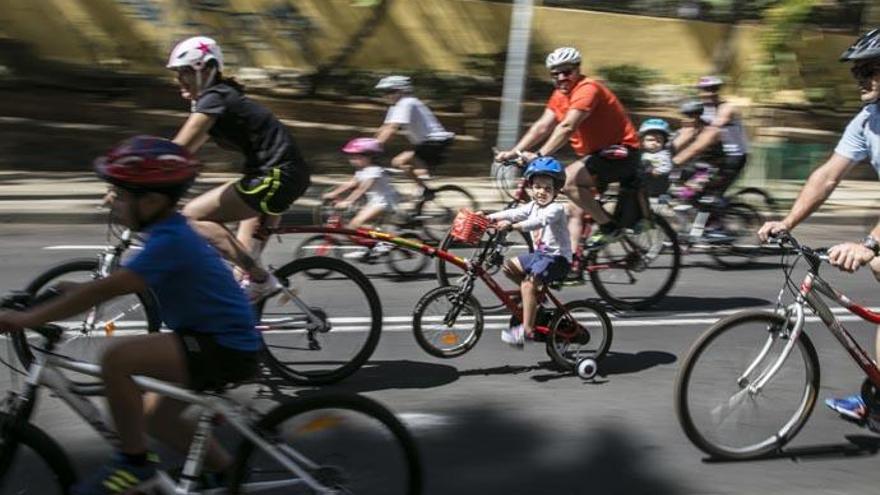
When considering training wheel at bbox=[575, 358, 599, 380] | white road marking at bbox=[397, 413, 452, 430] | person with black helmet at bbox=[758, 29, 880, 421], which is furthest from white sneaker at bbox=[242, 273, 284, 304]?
person with black helmet at bbox=[758, 29, 880, 421]

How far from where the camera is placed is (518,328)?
6574 mm

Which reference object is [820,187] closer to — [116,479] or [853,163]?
[853,163]

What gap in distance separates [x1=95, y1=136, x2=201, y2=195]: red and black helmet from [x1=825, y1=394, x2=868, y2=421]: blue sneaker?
3.54 m

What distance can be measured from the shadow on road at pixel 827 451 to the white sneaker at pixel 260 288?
252cm

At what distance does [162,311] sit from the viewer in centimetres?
382

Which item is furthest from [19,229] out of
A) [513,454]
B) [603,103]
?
[513,454]

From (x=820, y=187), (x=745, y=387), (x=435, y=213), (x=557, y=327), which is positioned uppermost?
(x=820, y=187)

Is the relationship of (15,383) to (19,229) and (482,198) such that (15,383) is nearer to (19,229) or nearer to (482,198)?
(19,229)

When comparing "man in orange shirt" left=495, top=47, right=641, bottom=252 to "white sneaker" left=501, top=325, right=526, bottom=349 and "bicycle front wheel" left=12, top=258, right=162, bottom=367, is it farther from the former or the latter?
"bicycle front wheel" left=12, top=258, right=162, bottom=367

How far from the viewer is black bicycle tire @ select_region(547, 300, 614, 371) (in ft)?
21.4

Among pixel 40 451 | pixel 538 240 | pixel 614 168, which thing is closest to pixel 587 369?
pixel 538 240

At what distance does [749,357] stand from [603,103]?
11.4ft

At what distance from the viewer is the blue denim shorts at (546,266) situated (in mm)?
6523

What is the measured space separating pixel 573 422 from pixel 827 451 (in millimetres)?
1300
